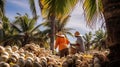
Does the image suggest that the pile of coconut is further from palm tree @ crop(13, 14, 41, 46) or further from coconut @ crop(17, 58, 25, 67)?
palm tree @ crop(13, 14, 41, 46)

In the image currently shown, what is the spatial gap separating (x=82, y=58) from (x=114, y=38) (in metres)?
0.93

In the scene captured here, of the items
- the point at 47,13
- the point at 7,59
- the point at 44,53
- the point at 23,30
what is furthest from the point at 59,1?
the point at 23,30

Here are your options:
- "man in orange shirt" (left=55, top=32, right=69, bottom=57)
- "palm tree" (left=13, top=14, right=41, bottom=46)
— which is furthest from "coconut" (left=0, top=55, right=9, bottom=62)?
"palm tree" (left=13, top=14, right=41, bottom=46)

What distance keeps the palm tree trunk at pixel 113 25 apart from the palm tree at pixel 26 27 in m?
30.1

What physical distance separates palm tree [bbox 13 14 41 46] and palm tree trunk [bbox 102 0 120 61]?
30.1 meters

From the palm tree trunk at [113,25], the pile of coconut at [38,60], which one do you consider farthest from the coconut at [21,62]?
the palm tree trunk at [113,25]

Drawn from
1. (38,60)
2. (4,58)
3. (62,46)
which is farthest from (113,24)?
(62,46)

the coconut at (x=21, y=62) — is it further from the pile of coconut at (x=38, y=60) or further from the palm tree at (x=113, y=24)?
the palm tree at (x=113, y=24)

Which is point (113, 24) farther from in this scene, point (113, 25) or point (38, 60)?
point (38, 60)

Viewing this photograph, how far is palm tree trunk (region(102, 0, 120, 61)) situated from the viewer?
19.2 feet

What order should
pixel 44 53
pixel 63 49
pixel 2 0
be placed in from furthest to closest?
pixel 2 0 → pixel 63 49 → pixel 44 53

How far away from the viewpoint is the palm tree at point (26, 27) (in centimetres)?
3641

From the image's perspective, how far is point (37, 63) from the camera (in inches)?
243

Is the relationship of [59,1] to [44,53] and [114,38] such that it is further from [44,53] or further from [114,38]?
[114,38]
